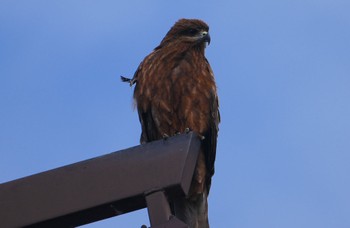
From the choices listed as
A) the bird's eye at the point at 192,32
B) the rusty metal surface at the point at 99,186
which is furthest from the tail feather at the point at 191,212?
the bird's eye at the point at 192,32

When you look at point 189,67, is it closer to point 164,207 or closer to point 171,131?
point 171,131

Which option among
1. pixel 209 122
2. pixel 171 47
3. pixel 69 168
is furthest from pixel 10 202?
pixel 171 47

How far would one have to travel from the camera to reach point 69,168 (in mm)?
3988

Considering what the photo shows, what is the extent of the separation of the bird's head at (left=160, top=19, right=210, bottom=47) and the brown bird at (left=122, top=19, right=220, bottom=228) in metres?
0.30

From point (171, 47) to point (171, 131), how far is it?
922 millimetres

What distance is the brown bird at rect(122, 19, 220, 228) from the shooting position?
6.52 meters

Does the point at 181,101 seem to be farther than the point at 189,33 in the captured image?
No

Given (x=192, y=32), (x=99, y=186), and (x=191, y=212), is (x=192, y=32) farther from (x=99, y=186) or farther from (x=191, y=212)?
(x=99, y=186)

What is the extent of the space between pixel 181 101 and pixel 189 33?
109 cm

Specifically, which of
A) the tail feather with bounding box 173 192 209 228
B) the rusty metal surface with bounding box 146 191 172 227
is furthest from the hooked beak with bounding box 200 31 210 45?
the rusty metal surface with bounding box 146 191 172 227

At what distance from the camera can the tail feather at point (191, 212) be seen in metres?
5.80

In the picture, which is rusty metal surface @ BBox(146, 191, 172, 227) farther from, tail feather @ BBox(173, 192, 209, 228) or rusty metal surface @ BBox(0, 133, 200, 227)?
tail feather @ BBox(173, 192, 209, 228)

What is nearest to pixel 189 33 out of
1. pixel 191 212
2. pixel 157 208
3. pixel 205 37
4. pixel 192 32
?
pixel 192 32

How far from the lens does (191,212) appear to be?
234 inches
